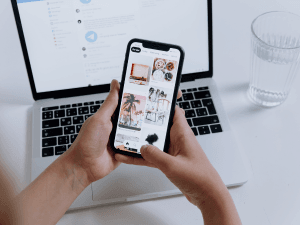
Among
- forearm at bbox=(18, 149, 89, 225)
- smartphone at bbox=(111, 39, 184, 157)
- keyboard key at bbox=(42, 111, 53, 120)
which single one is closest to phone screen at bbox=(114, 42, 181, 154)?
smartphone at bbox=(111, 39, 184, 157)

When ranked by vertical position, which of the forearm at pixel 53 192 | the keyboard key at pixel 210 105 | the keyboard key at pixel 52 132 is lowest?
Result: the forearm at pixel 53 192

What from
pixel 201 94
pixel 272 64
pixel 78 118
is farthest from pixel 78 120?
pixel 272 64

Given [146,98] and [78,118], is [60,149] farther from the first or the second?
[146,98]

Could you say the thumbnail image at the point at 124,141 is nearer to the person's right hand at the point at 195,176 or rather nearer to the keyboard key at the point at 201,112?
the person's right hand at the point at 195,176

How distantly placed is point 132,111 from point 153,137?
72 millimetres

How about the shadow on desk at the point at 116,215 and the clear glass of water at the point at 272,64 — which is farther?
the clear glass of water at the point at 272,64

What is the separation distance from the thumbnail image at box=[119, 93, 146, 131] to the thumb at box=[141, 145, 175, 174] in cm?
7

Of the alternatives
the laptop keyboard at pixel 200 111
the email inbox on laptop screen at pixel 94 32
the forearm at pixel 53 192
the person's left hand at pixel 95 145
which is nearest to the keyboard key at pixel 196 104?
the laptop keyboard at pixel 200 111

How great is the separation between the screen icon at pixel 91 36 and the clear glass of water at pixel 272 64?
15.1 inches

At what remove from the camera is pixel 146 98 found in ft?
2.14

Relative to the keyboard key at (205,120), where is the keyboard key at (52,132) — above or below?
above

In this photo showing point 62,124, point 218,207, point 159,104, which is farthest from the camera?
point 62,124

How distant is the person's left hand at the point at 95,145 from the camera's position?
0.61 metres

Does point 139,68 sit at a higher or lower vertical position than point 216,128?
higher
